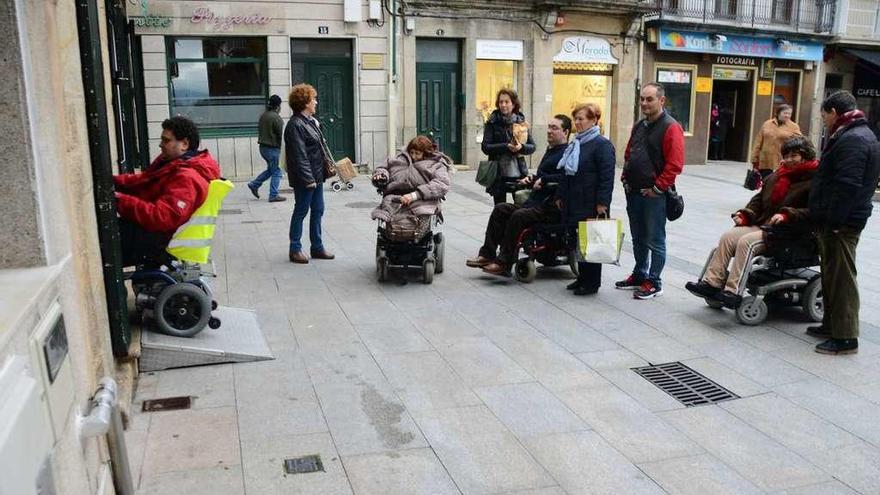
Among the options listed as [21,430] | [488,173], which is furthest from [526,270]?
[21,430]

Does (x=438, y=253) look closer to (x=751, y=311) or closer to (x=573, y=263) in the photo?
(x=573, y=263)

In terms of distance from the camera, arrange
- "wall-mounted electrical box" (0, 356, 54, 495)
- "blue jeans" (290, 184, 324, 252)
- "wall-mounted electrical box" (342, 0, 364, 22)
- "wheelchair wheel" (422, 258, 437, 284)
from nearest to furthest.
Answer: "wall-mounted electrical box" (0, 356, 54, 495)
"wheelchair wheel" (422, 258, 437, 284)
"blue jeans" (290, 184, 324, 252)
"wall-mounted electrical box" (342, 0, 364, 22)

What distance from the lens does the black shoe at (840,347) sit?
5.25 metres

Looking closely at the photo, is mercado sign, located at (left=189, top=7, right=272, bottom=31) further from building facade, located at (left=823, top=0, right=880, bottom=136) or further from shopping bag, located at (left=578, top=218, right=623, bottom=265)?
building facade, located at (left=823, top=0, right=880, bottom=136)

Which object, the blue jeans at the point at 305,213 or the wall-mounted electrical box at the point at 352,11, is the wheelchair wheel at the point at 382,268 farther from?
the wall-mounted electrical box at the point at 352,11

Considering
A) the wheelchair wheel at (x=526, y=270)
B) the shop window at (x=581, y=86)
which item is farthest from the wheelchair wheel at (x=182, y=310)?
the shop window at (x=581, y=86)

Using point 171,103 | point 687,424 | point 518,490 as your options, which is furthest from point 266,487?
point 171,103

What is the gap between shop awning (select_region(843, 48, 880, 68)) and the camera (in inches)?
923

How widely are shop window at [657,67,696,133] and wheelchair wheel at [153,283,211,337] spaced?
59.7 ft

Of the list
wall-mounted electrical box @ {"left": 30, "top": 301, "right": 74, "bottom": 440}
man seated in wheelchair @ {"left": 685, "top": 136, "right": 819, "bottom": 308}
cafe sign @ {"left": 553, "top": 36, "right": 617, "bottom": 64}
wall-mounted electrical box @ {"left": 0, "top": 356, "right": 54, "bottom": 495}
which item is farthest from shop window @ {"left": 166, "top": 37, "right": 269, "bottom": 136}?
wall-mounted electrical box @ {"left": 0, "top": 356, "right": 54, "bottom": 495}

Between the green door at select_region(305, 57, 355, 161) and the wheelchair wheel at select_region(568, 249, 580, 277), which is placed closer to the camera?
the wheelchair wheel at select_region(568, 249, 580, 277)

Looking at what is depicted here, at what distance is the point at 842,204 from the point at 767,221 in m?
0.81

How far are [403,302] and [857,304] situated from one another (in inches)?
138

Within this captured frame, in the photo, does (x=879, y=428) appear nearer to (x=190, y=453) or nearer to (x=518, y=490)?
(x=518, y=490)
